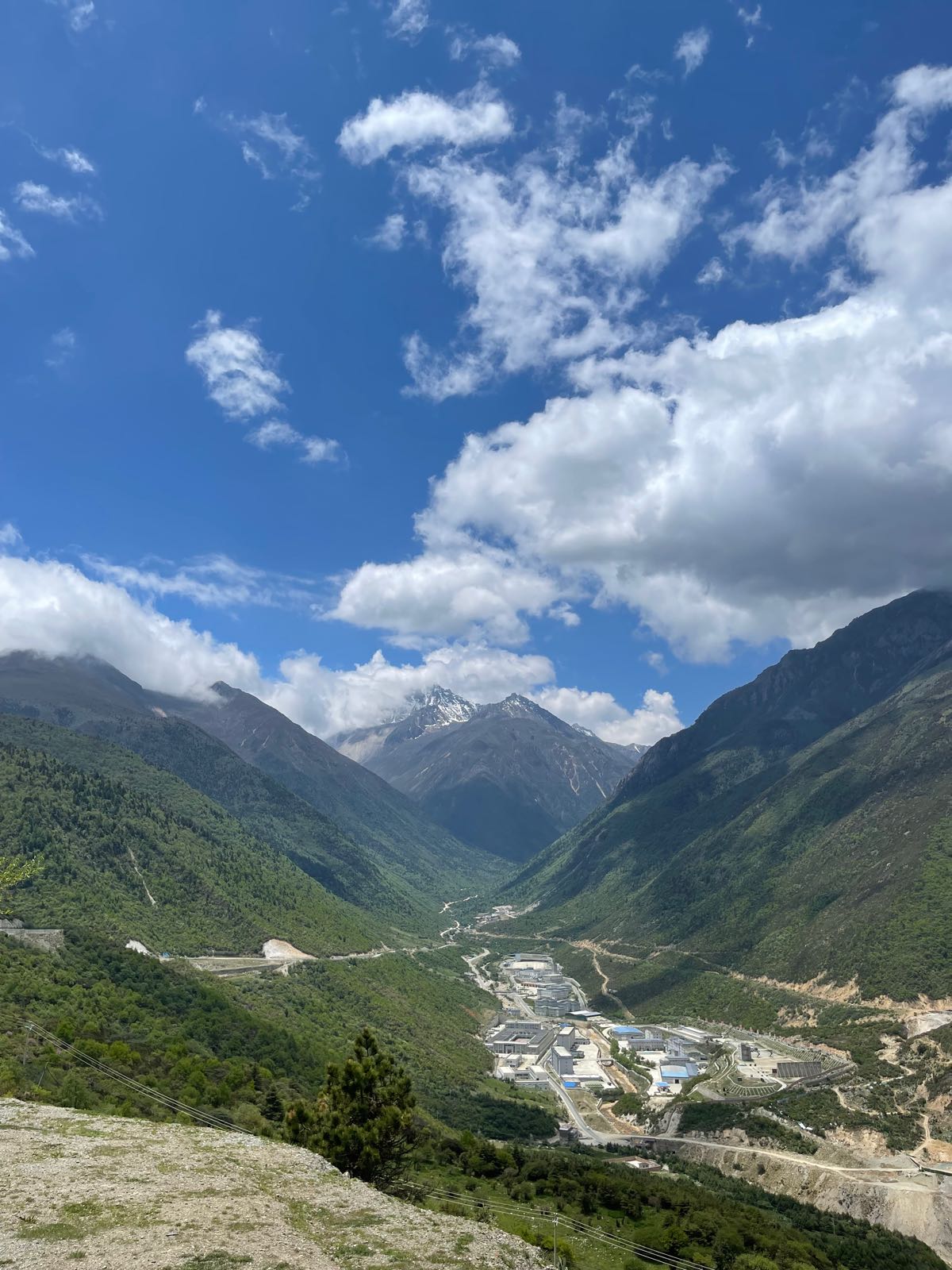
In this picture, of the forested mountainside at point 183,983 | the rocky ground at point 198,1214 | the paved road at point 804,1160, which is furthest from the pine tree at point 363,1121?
the paved road at point 804,1160

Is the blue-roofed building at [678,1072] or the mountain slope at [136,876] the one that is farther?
the mountain slope at [136,876]

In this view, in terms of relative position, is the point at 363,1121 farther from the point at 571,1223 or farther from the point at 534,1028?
the point at 534,1028

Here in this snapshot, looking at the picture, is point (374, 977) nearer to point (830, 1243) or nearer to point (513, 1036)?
point (513, 1036)

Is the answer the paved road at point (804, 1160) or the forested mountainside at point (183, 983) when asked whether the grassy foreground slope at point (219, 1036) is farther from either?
the paved road at point (804, 1160)

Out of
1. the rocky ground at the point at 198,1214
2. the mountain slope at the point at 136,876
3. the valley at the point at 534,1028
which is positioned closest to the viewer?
the rocky ground at the point at 198,1214

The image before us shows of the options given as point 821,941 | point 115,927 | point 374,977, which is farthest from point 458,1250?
point 821,941

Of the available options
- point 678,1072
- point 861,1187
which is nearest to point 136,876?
point 678,1072
